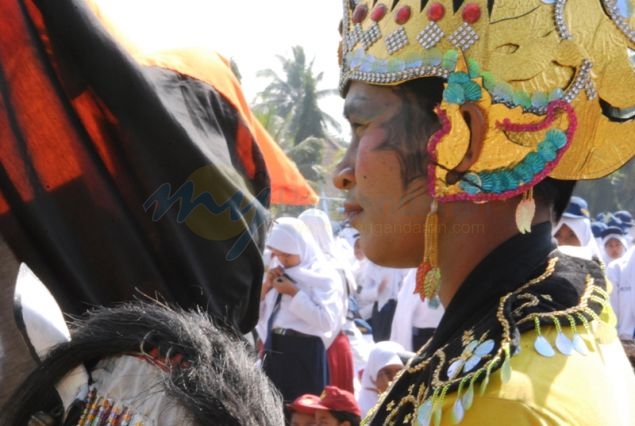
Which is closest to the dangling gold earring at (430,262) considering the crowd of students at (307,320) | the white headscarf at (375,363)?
the white headscarf at (375,363)

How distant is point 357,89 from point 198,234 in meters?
0.51

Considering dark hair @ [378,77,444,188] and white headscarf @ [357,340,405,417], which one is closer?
dark hair @ [378,77,444,188]

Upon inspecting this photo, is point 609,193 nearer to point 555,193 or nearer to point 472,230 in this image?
point 555,193

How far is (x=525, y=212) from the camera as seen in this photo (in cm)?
166

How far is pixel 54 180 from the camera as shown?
6.07 ft

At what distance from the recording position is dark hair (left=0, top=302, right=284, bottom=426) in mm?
1312

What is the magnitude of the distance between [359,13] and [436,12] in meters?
0.21

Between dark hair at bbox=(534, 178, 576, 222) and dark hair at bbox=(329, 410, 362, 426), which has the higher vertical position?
dark hair at bbox=(534, 178, 576, 222)

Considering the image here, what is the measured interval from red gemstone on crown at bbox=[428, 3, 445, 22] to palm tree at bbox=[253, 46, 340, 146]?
1304 inches

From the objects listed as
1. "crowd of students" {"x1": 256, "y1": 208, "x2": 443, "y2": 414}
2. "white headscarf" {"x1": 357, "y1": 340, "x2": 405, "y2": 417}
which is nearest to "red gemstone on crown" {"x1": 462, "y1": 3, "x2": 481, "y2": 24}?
"white headscarf" {"x1": 357, "y1": 340, "x2": 405, "y2": 417}

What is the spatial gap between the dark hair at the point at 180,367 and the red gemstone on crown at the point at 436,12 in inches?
28.4

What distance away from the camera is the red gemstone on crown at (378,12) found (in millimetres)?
1768

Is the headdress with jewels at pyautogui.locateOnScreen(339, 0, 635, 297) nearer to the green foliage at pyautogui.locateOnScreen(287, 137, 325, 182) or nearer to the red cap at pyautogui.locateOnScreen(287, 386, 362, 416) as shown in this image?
the red cap at pyautogui.locateOnScreen(287, 386, 362, 416)

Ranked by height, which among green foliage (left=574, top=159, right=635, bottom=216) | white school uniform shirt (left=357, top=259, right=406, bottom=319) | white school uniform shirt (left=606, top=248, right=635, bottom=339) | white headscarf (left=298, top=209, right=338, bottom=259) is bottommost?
green foliage (left=574, top=159, right=635, bottom=216)
